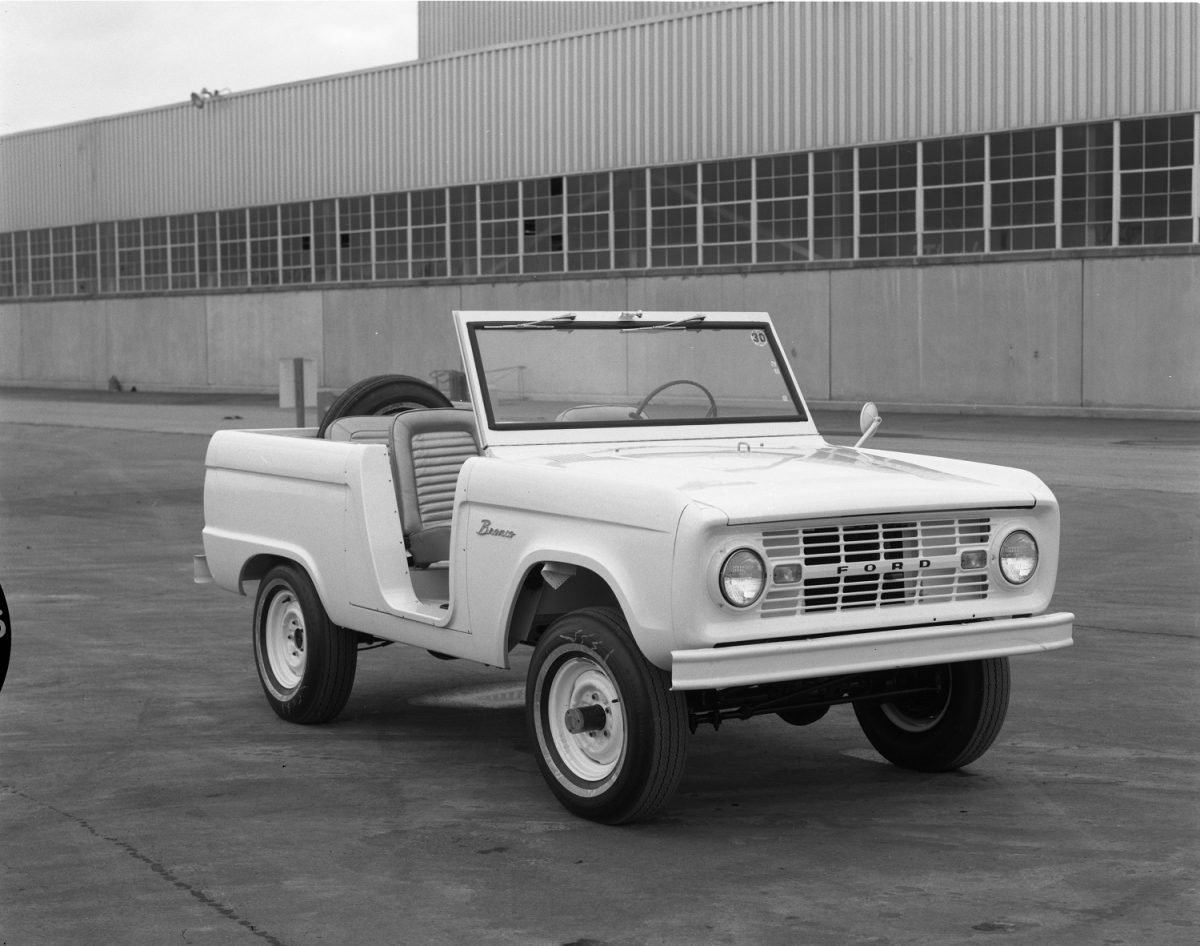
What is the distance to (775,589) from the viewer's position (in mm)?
5695

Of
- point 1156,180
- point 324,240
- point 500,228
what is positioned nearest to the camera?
point 1156,180

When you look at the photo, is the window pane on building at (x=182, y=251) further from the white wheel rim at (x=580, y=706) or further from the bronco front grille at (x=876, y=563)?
the bronco front grille at (x=876, y=563)

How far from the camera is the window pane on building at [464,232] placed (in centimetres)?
4322

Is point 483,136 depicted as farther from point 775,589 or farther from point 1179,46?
point 775,589

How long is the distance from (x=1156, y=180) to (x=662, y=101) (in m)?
12.0

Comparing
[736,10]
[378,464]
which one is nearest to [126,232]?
[736,10]

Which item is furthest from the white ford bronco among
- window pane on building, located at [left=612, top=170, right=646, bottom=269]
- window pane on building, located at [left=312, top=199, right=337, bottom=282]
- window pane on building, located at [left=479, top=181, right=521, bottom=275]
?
window pane on building, located at [left=312, top=199, right=337, bottom=282]

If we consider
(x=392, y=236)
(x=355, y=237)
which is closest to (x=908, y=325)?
(x=392, y=236)

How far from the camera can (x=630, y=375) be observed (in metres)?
7.52

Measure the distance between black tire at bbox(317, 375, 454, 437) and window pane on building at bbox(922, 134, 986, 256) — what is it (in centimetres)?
2664

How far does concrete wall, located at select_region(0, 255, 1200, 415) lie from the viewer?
103ft

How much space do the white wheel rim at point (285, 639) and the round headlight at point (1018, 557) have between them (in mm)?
3192

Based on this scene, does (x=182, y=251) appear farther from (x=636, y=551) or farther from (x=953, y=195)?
(x=636, y=551)

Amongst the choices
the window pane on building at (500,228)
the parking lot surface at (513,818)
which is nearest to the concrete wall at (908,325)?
the window pane on building at (500,228)
